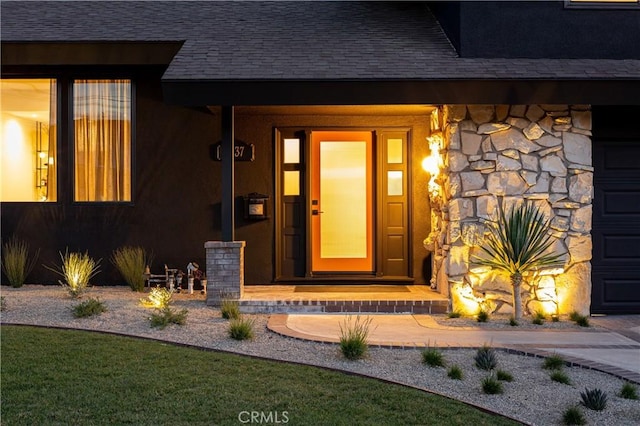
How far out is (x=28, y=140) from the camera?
944 centimetres

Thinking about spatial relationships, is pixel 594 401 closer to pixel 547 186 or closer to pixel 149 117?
pixel 547 186

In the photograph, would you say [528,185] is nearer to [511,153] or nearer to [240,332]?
[511,153]

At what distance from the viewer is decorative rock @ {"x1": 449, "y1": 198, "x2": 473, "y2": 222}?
25.8 feet

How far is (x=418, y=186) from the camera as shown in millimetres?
9469

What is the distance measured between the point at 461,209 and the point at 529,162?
0.98 meters

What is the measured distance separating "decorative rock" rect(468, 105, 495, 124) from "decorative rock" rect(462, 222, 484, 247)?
1.25 metres

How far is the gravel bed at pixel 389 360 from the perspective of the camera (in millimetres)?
4598

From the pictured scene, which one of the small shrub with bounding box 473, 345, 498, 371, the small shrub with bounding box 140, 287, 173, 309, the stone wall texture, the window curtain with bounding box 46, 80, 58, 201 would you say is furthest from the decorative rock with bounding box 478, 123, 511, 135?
the window curtain with bounding box 46, 80, 58, 201

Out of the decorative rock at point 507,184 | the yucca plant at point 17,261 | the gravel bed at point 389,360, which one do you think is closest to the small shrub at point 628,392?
the gravel bed at point 389,360

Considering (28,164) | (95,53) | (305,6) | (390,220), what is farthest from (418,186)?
(28,164)

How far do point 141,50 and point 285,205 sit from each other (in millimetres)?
2910

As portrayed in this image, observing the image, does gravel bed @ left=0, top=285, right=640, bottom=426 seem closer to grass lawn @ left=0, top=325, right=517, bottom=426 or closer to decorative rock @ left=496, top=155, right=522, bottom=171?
grass lawn @ left=0, top=325, right=517, bottom=426

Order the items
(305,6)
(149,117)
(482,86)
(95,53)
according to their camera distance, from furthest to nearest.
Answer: (305,6) → (149,117) → (95,53) → (482,86)

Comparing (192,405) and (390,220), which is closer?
(192,405)
